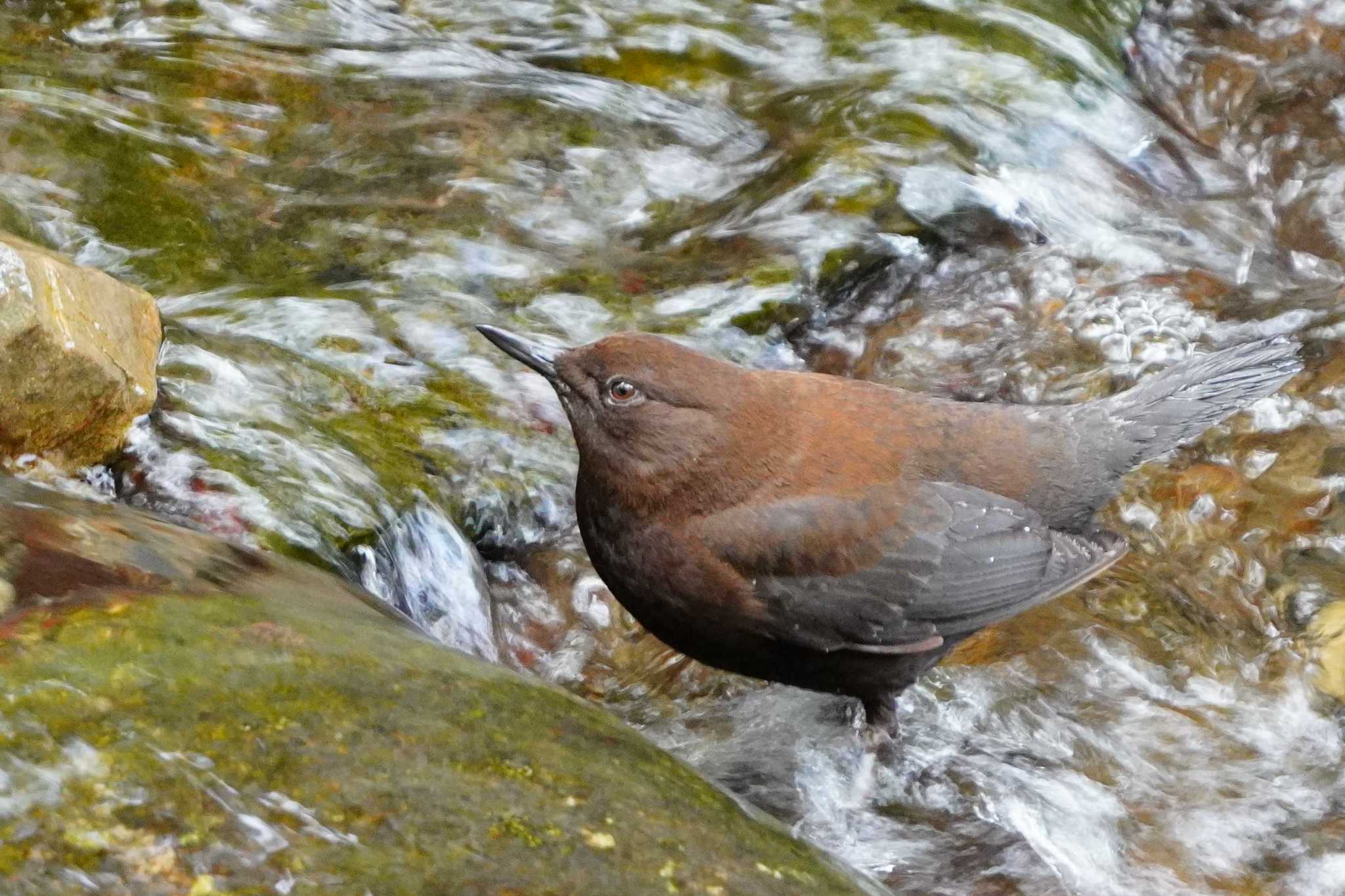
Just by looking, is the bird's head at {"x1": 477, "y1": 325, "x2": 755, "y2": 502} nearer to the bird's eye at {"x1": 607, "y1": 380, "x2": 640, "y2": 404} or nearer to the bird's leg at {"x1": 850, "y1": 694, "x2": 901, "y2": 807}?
the bird's eye at {"x1": 607, "y1": 380, "x2": 640, "y2": 404}

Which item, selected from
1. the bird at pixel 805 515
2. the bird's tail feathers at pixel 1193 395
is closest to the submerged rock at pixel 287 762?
the bird at pixel 805 515

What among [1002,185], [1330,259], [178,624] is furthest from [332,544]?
[1330,259]

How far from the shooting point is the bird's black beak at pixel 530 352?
4090mm

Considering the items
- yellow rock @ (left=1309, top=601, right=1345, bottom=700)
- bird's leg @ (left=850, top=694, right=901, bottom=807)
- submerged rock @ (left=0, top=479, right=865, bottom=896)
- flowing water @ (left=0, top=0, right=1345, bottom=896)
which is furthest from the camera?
yellow rock @ (left=1309, top=601, right=1345, bottom=700)

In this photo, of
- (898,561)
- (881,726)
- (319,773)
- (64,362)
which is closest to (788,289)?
(898,561)

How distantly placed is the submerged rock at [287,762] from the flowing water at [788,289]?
1161 mm

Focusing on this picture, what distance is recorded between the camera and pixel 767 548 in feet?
13.1

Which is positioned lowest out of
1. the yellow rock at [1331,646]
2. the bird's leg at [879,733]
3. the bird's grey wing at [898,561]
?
the bird's leg at [879,733]

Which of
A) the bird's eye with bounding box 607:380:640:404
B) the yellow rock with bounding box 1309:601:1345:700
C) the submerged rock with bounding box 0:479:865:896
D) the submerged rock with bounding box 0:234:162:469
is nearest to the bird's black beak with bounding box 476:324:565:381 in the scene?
the bird's eye with bounding box 607:380:640:404

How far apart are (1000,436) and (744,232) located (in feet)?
7.13

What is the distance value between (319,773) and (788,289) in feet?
13.2

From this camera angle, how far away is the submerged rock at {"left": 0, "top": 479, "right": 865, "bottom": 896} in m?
2.10

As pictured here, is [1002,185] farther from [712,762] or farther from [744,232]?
[712,762]

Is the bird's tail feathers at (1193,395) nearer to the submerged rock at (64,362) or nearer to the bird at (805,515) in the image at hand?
the bird at (805,515)
